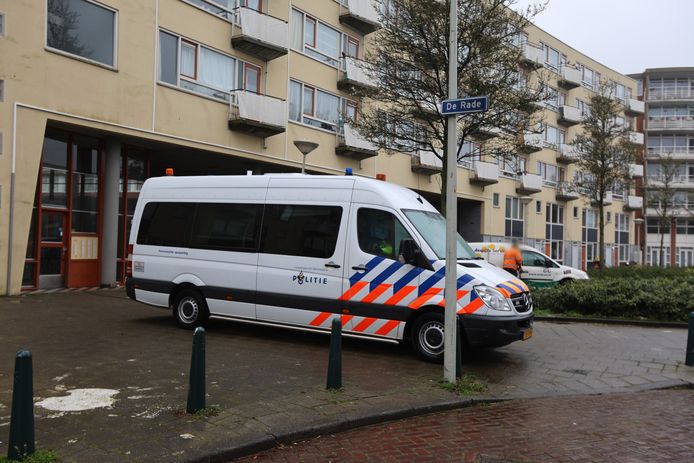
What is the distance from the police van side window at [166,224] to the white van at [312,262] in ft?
0.07

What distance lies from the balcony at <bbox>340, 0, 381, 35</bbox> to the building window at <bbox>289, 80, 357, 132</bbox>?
132 inches

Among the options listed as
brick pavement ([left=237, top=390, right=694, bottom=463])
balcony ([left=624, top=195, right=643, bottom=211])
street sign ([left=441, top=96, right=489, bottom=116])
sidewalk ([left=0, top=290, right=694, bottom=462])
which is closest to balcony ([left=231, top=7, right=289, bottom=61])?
sidewalk ([left=0, top=290, right=694, bottom=462])

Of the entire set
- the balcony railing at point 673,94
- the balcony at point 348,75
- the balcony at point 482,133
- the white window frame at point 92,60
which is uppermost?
the balcony railing at point 673,94

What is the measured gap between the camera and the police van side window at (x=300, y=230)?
8.81 metres

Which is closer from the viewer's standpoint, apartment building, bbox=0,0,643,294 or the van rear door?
the van rear door

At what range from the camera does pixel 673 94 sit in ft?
204

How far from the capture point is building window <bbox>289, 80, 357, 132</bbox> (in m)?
21.8

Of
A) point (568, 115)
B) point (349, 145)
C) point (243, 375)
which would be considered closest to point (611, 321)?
point (243, 375)

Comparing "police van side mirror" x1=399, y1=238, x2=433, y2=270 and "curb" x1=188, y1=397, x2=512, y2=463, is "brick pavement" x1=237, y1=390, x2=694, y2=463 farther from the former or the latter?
"police van side mirror" x1=399, y1=238, x2=433, y2=270

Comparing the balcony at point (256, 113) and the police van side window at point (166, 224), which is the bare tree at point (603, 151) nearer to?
the balcony at point (256, 113)

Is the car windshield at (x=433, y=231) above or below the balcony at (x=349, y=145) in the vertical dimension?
below

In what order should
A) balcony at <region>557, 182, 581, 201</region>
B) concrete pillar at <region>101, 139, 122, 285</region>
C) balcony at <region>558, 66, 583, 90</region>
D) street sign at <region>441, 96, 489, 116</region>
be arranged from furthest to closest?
1. balcony at <region>558, 66, 583, 90</region>
2. balcony at <region>557, 182, 581, 201</region>
3. concrete pillar at <region>101, 139, 122, 285</region>
4. street sign at <region>441, 96, 489, 116</region>

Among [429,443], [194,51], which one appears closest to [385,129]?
[194,51]

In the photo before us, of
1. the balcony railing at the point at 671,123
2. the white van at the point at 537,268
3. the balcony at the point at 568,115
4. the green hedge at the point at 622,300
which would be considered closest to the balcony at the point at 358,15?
the white van at the point at 537,268
